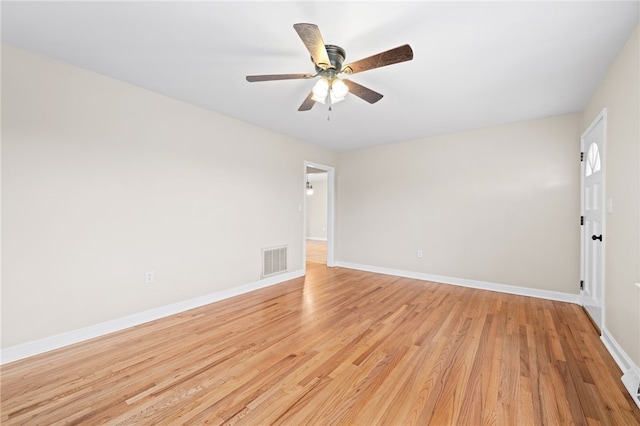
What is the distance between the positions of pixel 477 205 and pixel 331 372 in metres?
3.41

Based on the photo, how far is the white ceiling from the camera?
1.65 meters

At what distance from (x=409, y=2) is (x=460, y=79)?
1.19 meters

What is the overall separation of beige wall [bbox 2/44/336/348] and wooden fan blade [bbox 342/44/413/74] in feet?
7.31

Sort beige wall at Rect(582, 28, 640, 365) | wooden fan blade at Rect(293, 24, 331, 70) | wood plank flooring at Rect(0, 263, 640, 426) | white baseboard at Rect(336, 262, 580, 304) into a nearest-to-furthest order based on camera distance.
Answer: wooden fan blade at Rect(293, 24, 331, 70), wood plank flooring at Rect(0, 263, 640, 426), beige wall at Rect(582, 28, 640, 365), white baseboard at Rect(336, 262, 580, 304)

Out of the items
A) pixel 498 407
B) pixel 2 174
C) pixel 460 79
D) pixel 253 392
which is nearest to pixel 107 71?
pixel 2 174

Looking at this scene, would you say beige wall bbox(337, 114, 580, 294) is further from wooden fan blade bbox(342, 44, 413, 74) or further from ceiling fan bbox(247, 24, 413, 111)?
wooden fan blade bbox(342, 44, 413, 74)

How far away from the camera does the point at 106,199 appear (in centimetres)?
250

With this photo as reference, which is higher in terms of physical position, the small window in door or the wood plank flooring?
the small window in door

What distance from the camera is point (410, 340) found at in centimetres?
237

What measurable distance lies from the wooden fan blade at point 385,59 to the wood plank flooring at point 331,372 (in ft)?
6.97

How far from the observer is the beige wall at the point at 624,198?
1.83 meters

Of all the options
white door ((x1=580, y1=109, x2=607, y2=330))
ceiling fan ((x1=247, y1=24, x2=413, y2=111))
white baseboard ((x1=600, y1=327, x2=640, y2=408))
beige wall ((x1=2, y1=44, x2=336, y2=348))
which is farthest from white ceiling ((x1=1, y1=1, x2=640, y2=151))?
white baseboard ((x1=600, y1=327, x2=640, y2=408))

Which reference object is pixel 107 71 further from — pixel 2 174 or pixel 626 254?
pixel 626 254

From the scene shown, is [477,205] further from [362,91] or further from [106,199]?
[106,199]
